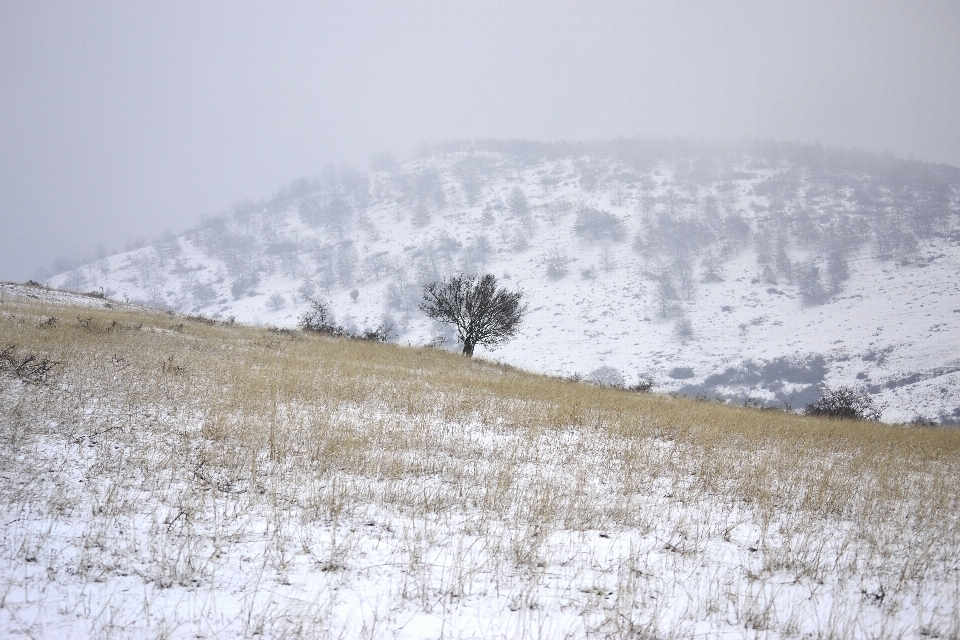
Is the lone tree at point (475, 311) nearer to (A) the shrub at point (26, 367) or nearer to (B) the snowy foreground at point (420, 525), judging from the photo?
(B) the snowy foreground at point (420, 525)

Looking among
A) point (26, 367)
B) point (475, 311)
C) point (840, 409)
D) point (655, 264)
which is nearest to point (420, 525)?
point (26, 367)

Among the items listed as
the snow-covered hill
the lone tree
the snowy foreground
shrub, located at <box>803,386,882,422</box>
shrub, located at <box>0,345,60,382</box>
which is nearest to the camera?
the snowy foreground

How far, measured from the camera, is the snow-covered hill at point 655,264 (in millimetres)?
66062

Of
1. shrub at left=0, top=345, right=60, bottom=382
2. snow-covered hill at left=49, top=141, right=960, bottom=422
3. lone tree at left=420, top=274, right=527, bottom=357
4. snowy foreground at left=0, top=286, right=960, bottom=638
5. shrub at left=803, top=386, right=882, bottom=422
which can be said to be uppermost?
snow-covered hill at left=49, top=141, right=960, bottom=422

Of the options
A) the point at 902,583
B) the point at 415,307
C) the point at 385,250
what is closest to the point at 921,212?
the point at 415,307

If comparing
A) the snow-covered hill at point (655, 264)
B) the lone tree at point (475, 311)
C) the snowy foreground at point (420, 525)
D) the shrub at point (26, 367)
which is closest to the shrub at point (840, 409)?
the snowy foreground at point (420, 525)

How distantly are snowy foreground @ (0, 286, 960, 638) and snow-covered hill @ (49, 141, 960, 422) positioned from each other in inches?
903

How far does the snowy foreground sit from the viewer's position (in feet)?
10.8

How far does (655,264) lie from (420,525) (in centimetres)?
11291

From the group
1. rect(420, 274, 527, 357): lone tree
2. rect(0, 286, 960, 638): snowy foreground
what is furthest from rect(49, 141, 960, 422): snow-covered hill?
rect(0, 286, 960, 638): snowy foreground

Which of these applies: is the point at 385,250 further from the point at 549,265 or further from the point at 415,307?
the point at 549,265

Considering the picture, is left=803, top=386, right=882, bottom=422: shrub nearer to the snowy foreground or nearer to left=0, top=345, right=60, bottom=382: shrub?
the snowy foreground

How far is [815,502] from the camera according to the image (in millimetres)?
6137

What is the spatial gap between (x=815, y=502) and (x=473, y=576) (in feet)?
17.2
